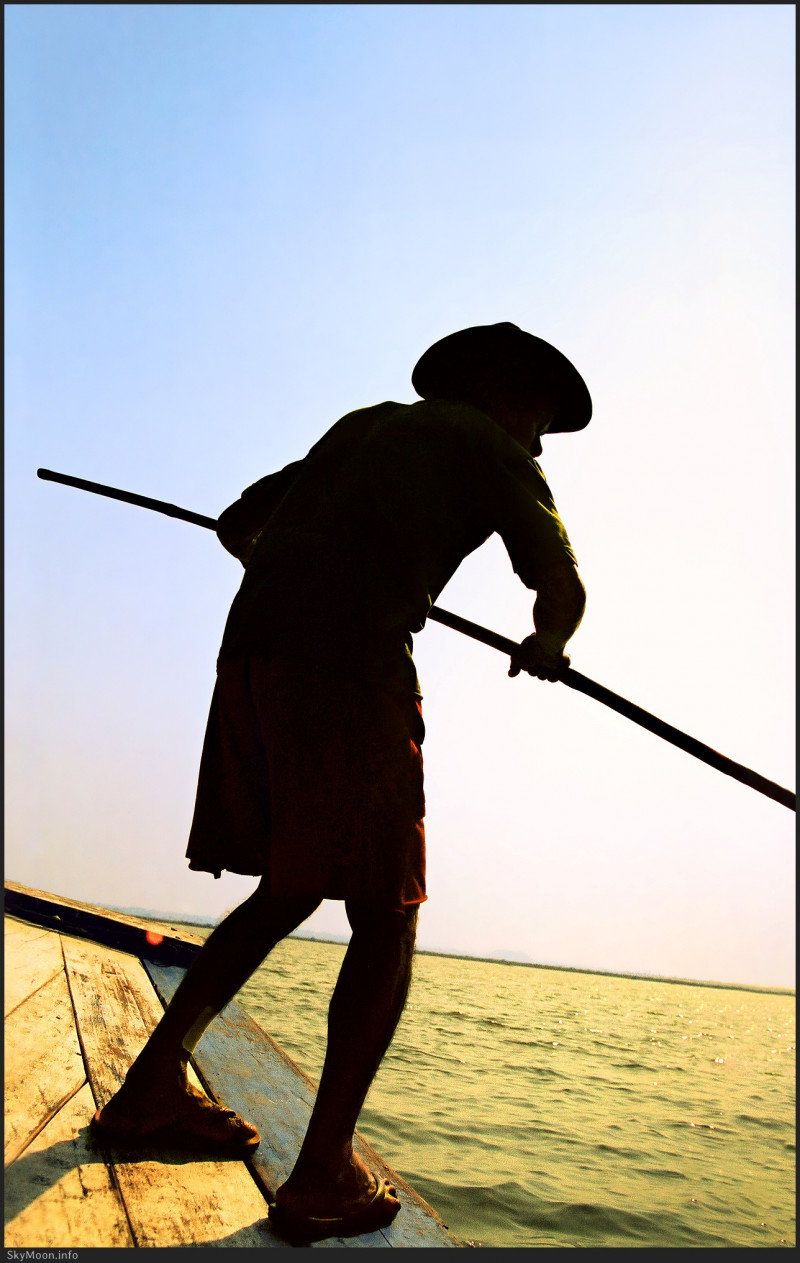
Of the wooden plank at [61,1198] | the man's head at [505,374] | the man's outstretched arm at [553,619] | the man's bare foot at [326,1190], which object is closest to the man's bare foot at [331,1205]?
the man's bare foot at [326,1190]

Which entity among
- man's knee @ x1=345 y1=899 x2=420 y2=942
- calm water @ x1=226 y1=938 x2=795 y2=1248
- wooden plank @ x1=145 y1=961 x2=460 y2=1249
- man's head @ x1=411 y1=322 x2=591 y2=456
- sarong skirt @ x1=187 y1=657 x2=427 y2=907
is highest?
man's head @ x1=411 y1=322 x2=591 y2=456

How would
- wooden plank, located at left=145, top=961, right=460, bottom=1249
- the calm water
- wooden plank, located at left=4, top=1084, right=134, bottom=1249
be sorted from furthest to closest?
the calm water < wooden plank, located at left=145, top=961, right=460, bottom=1249 < wooden plank, located at left=4, top=1084, right=134, bottom=1249

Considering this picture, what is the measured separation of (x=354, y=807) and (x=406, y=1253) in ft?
2.38

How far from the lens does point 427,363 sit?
212 centimetres

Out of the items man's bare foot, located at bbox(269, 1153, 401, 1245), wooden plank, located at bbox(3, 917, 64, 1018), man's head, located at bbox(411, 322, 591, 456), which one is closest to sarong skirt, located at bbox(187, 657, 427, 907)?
man's bare foot, located at bbox(269, 1153, 401, 1245)

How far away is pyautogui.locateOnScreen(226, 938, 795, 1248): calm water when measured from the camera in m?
2.46

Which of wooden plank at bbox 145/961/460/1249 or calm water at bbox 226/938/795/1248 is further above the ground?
wooden plank at bbox 145/961/460/1249

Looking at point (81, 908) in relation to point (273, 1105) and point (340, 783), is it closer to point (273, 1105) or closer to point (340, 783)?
point (273, 1105)

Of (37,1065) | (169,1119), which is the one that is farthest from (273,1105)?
(37,1065)

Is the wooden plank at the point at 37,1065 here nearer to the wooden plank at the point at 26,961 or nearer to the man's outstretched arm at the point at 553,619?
the wooden plank at the point at 26,961

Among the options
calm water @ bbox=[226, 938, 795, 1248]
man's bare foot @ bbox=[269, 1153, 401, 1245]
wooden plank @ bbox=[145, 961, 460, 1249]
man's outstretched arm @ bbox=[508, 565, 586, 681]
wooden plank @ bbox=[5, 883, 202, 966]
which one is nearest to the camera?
man's bare foot @ bbox=[269, 1153, 401, 1245]

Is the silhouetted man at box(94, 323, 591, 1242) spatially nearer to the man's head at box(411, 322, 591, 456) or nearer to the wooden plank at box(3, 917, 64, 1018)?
the man's head at box(411, 322, 591, 456)

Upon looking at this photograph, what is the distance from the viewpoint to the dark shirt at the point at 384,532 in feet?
5.28

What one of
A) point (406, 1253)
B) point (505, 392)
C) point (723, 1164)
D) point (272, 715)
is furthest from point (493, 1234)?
point (505, 392)
